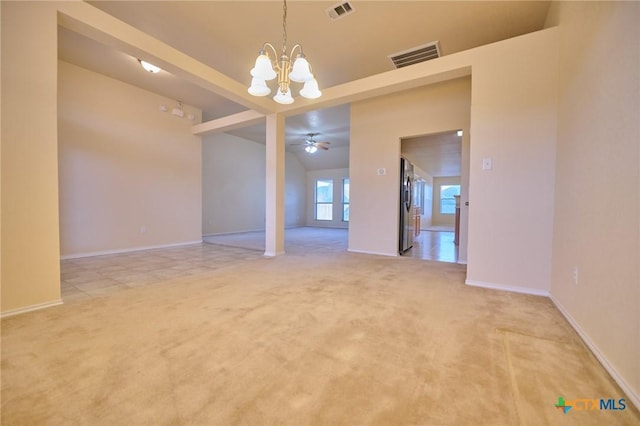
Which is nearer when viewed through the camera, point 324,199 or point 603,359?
point 603,359

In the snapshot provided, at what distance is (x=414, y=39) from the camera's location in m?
3.35

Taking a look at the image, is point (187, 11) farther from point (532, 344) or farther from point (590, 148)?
point (532, 344)

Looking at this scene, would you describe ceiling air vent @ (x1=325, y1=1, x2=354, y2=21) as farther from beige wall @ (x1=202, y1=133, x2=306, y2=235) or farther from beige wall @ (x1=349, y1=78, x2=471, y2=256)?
beige wall @ (x1=202, y1=133, x2=306, y2=235)

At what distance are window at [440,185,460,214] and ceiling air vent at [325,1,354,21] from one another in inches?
420

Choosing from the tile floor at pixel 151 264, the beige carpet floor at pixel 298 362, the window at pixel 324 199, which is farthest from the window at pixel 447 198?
the beige carpet floor at pixel 298 362

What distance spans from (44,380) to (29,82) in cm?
231

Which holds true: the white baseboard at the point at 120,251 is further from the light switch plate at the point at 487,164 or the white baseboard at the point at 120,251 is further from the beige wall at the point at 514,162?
the light switch plate at the point at 487,164

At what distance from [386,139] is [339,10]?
231cm

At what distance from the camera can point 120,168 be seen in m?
4.86

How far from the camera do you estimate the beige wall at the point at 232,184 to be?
296 inches

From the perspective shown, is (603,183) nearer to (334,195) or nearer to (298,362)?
(298,362)

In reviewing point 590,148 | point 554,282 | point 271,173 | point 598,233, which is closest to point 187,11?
point 271,173

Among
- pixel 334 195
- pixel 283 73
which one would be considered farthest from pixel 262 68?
pixel 334 195

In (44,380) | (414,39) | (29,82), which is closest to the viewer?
(44,380)
